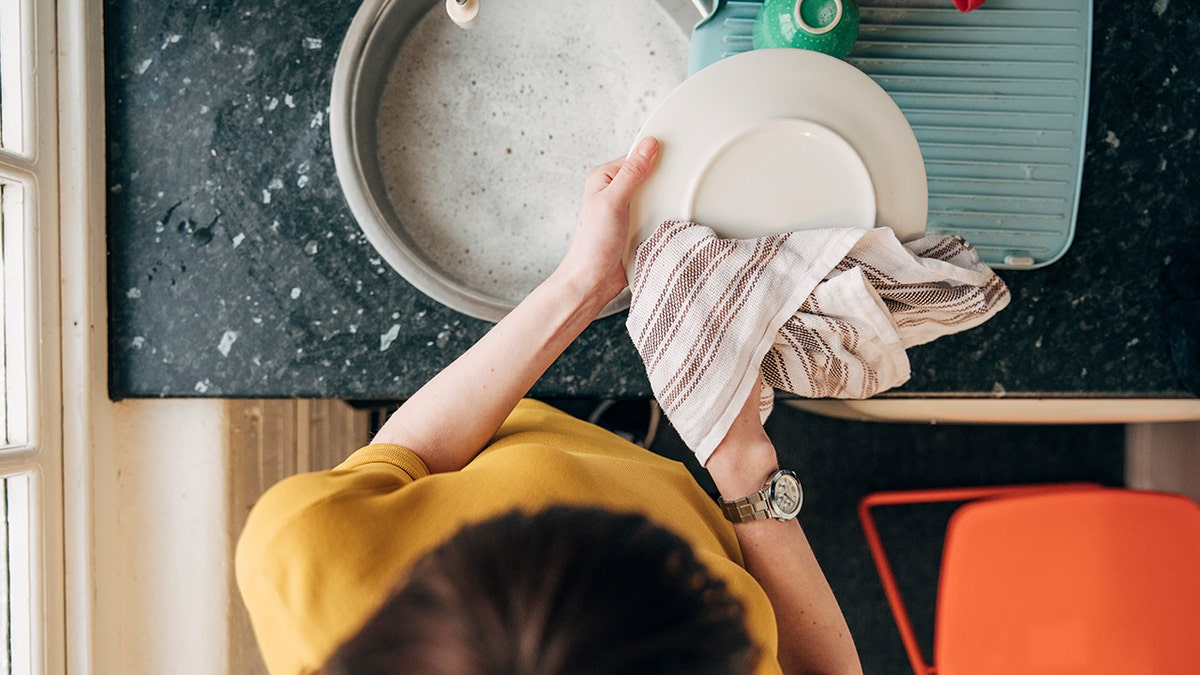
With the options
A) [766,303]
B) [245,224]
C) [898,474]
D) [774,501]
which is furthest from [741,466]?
[898,474]

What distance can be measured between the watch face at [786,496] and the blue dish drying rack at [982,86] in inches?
13.2

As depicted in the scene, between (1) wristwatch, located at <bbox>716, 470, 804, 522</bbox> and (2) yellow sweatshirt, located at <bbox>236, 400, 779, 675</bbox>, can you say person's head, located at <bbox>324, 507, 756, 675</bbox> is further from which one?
(1) wristwatch, located at <bbox>716, 470, 804, 522</bbox>

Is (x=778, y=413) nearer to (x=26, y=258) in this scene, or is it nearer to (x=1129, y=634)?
(x=1129, y=634)

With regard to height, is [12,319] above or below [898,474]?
above

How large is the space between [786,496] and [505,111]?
21.0 inches

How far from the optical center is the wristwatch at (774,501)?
23.3 inches

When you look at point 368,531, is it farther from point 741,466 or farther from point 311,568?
point 741,466

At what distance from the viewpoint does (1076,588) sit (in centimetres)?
90

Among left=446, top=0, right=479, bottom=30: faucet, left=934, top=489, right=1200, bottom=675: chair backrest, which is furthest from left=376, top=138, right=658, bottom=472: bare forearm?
left=934, top=489, right=1200, bottom=675: chair backrest

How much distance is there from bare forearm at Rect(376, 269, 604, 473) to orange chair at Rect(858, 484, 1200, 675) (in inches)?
25.5

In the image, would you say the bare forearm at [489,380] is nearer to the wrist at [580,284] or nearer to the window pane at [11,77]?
the wrist at [580,284]

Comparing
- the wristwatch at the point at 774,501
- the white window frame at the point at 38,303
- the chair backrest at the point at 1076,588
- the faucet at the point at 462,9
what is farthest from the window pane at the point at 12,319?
the chair backrest at the point at 1076,588

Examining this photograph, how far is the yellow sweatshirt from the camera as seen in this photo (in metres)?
0.40

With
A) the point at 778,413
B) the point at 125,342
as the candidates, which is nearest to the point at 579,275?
the point at 125,342
